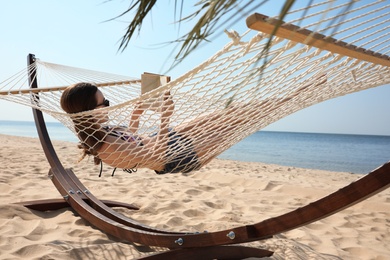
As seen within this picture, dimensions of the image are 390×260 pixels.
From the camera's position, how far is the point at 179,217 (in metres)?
1.99

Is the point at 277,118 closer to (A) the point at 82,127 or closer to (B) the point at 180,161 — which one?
(B) the point at 180,161

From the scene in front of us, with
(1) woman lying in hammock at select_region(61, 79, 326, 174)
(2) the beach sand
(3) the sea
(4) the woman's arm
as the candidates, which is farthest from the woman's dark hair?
(3) the sea

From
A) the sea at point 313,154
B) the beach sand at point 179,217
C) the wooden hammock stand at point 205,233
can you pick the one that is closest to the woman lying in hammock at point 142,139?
the wooden hammock stand at point 205,233

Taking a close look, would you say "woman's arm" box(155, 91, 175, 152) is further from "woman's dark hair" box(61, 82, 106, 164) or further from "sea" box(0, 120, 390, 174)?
"sea" box(0, 120, 390, 174)

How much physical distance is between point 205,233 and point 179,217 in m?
0.80

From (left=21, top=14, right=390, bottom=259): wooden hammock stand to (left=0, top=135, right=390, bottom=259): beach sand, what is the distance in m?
0.08

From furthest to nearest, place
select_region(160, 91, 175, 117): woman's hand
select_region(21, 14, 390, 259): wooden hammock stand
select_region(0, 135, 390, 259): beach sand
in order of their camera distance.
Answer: select_region(0, 135, 390, 259): beach sand
select_region(160, 91, 175, 117): woman's hand
select_region(21, 14, 390, 259): wooden hammock stand

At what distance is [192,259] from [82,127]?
78cm

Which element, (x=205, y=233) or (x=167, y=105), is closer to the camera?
(x=205, y=233)

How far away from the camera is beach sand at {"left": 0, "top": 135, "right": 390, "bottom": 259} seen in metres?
1.50

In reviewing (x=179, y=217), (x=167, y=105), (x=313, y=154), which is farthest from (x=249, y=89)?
(x=313, y=154)

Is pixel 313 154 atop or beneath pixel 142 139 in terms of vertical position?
beneath

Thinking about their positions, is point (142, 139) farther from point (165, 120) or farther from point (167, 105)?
point (167, 105)

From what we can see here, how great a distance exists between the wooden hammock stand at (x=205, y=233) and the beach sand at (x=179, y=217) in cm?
8
